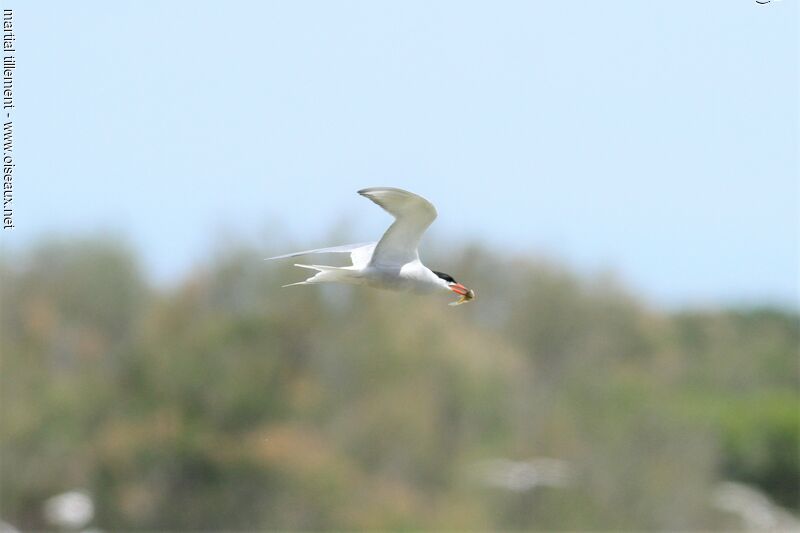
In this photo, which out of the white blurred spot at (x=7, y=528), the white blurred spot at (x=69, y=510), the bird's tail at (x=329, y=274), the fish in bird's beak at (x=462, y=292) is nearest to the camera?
the bird's tail at (x=329, y=274)

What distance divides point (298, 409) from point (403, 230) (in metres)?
24.5

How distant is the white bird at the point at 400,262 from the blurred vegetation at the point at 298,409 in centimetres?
2172

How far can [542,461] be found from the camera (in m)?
32.8

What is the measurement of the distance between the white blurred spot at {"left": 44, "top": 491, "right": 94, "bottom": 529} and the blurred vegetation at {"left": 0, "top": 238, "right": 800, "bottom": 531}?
514mm

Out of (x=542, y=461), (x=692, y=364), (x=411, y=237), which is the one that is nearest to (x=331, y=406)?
(x=542, y=461)

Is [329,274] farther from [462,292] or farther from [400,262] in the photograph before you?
[462,292]

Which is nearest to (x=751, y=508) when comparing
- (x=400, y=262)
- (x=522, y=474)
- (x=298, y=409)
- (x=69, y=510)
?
(x=522, y=474)

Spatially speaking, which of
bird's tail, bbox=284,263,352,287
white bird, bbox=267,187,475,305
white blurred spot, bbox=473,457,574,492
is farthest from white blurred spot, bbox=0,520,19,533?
bird's tail, bbox=284,263,352,287

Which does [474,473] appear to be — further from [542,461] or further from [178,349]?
[178,349]

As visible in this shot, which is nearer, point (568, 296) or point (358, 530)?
point (358, 530)

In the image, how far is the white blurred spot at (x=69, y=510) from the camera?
92.1ft

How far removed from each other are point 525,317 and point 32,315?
10.7 m

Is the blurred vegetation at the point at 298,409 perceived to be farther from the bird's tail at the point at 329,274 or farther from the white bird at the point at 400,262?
the bird's tail at the point at 329,274

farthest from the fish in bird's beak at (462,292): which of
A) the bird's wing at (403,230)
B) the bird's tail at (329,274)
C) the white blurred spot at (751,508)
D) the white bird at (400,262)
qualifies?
the white blurred spot at (751,508)
